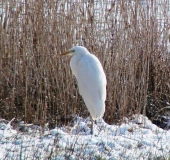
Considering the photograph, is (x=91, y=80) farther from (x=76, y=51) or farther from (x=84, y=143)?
(x=84, y=143)

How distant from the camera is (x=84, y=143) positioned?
4.02 meters

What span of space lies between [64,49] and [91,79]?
0.62 m

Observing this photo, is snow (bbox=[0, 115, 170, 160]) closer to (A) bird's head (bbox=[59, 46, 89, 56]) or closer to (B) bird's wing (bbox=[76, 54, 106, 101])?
(B) bird's wing (bbox=[76, 54, 106, 101])

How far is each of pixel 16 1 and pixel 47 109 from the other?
121 centimetres

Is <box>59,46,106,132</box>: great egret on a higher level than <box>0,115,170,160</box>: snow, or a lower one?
higher

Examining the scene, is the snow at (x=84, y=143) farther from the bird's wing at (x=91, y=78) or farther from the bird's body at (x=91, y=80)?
the bird's wing at (x=91, y=78)

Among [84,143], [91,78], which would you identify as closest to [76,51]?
[91,78]

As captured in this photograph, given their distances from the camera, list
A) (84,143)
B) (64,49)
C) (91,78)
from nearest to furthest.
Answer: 1. (84,143)
2. (91,78)
3. (64,49)

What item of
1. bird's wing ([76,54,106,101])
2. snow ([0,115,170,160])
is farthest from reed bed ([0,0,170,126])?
bird's wing ([76,54,106,101])

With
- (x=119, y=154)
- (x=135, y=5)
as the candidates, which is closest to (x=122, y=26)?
(x=135, y=5)

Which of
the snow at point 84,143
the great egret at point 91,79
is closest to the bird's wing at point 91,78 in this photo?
the great egret at point 91,79

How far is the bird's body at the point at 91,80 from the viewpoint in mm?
4609

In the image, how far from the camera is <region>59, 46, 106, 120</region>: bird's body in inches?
181

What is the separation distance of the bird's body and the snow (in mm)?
273
